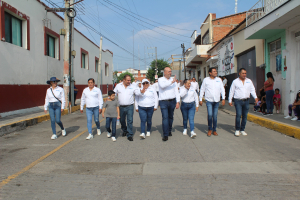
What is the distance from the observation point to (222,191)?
3309 millimetres

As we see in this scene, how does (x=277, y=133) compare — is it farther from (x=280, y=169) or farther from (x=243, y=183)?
(x=243, y=183)

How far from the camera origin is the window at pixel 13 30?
428 inches

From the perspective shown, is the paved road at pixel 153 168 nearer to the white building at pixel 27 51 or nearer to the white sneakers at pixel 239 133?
the white sneakers at pixel 239 133

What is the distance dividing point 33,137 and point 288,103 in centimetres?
973

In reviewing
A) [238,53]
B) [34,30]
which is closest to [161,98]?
[34,30]

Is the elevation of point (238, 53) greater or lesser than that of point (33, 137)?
greater

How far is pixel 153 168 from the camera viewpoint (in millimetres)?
4277

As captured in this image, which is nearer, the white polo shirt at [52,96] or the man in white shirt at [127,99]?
the man in white shirt at [127,99]

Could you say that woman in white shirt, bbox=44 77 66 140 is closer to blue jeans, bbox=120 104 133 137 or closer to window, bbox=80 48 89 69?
blue jeans, bbox=120 104 133 137

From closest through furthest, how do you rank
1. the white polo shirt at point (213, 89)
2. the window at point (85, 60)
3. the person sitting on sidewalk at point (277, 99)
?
the white polo shirt at point (213, 89) < the person sitting on sidewalk at point (277, 99) < the window at point (85, 60)

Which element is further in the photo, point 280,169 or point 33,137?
point 33,137

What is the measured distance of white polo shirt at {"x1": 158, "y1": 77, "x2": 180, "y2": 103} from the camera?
6355mm

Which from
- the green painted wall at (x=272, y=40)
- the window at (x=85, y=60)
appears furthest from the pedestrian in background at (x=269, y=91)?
the window at (x=85, y=60)

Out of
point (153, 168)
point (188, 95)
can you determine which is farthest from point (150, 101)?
point (153, 168)
